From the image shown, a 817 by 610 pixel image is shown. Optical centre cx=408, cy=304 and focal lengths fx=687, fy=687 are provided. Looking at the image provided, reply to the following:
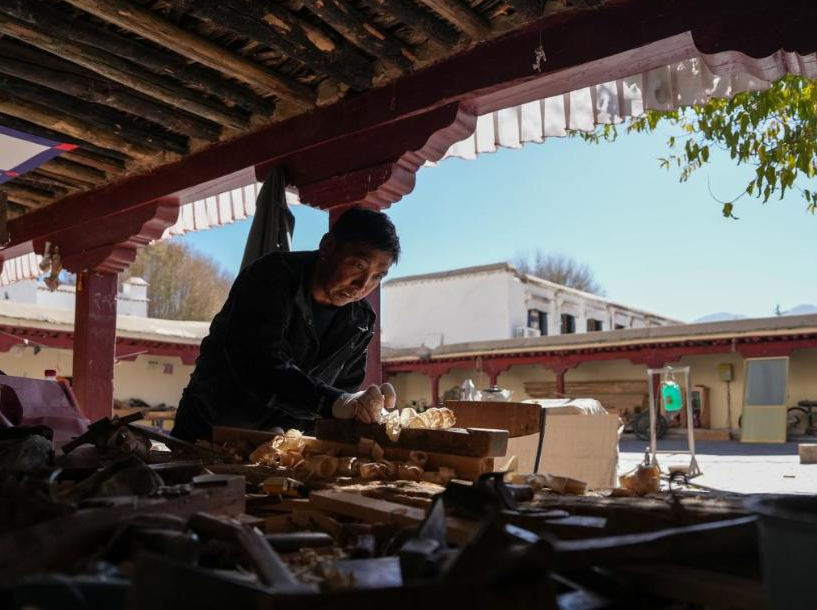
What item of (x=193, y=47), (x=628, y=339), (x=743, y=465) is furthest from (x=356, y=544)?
(x=628, y=339)

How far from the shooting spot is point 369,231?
110 inches

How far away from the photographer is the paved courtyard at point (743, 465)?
8.39 m

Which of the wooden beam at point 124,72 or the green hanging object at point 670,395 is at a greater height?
the wooden beam at point 124,72

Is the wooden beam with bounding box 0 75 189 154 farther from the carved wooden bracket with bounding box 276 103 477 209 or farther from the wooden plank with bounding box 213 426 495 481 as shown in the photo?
the wooden plank with bounding box 213 426 495 481

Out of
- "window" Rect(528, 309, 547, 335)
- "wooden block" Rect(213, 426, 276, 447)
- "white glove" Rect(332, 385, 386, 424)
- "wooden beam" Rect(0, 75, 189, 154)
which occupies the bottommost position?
"wooden block" Rect(213, 426, 276, 447)

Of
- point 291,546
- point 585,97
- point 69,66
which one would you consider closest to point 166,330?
point 69,66

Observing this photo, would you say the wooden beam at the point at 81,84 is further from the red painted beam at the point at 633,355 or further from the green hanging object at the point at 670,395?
the red painted beam at the point at 633,355

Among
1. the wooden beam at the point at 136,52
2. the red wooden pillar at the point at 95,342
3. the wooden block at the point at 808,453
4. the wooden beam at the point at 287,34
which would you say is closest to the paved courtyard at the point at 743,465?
the wooden block at the point at 808,453

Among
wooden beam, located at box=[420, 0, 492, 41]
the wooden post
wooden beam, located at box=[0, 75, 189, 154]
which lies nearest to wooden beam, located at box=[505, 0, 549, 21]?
wooden beam, located at box=[420, 0, 492, 41]

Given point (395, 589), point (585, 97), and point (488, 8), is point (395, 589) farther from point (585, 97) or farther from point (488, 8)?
point (585, 97)

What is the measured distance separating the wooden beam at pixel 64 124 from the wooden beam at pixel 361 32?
2.21m

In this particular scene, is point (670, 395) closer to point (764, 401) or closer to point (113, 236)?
point (764, 401)

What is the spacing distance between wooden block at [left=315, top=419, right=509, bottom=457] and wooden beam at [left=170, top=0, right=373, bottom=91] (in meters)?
2.35

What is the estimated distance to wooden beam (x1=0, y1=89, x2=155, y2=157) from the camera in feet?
14.9
